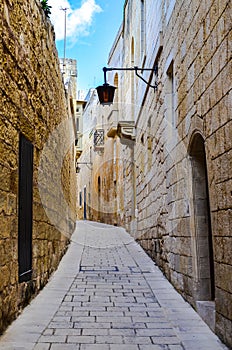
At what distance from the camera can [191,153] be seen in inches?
181

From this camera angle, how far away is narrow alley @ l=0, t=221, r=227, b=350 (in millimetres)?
3317

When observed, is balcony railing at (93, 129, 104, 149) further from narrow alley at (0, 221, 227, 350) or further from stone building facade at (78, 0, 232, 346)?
narrow alley at (0, 221, 227, 350)

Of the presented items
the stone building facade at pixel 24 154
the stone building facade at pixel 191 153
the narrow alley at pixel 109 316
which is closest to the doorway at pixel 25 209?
the stone building facade at pixel 24 154

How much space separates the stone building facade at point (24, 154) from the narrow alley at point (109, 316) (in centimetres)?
22

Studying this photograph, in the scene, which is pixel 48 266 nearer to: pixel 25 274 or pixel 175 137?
pixel 25 274

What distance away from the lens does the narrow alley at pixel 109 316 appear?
3.32 meters

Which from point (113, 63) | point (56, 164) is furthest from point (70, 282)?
point (113, 63)

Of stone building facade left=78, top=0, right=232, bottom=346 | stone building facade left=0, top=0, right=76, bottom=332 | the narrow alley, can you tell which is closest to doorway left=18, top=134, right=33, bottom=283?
stone building facade left=0, top=0, right=76, bottom=332

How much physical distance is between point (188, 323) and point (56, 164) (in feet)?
13.7

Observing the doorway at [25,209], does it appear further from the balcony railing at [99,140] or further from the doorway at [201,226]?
the balcony railing at [99,140]

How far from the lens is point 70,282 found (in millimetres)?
5863

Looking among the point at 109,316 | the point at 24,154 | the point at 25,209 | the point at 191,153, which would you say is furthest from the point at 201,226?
the point at 24,154

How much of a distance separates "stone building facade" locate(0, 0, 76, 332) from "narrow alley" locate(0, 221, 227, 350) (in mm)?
218

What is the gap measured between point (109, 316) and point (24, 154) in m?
1.92
